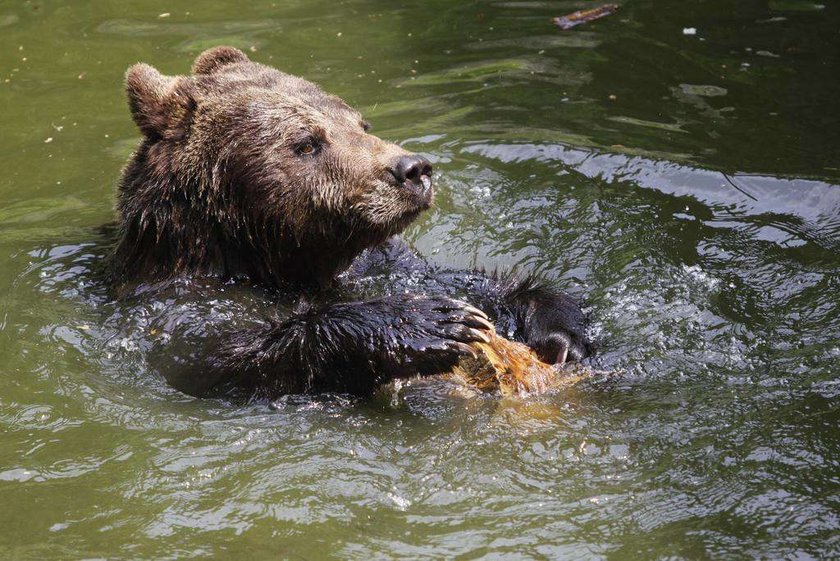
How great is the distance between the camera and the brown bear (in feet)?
18.9

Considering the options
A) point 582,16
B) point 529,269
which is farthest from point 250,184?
point 582,16

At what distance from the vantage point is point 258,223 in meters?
6.27

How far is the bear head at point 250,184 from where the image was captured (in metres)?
6.16

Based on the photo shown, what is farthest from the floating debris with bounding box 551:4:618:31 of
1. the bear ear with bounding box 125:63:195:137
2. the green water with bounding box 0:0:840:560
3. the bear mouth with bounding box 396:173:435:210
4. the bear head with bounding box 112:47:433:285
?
the bear ear with bounding box 125:63:195:137

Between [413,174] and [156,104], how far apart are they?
1.71 metres

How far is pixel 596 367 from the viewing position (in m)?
6.08

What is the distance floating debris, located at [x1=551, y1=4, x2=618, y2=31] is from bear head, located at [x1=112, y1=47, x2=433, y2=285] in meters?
5.94

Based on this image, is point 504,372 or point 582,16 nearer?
point 504,372

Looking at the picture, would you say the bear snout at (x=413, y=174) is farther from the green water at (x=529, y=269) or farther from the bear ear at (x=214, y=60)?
the bear ear at (x=214, y=60)

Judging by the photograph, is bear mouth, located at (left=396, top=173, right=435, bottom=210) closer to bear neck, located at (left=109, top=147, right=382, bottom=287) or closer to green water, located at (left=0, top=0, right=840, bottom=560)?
bear neck, located at (left=109, top=147, right=382, bottom=287)

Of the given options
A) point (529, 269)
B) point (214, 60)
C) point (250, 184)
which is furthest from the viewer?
point (529, 269)

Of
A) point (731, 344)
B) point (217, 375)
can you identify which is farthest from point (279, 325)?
point (731, 344)

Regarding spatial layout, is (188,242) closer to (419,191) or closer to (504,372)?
(419,191)

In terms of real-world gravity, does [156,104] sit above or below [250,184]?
above
